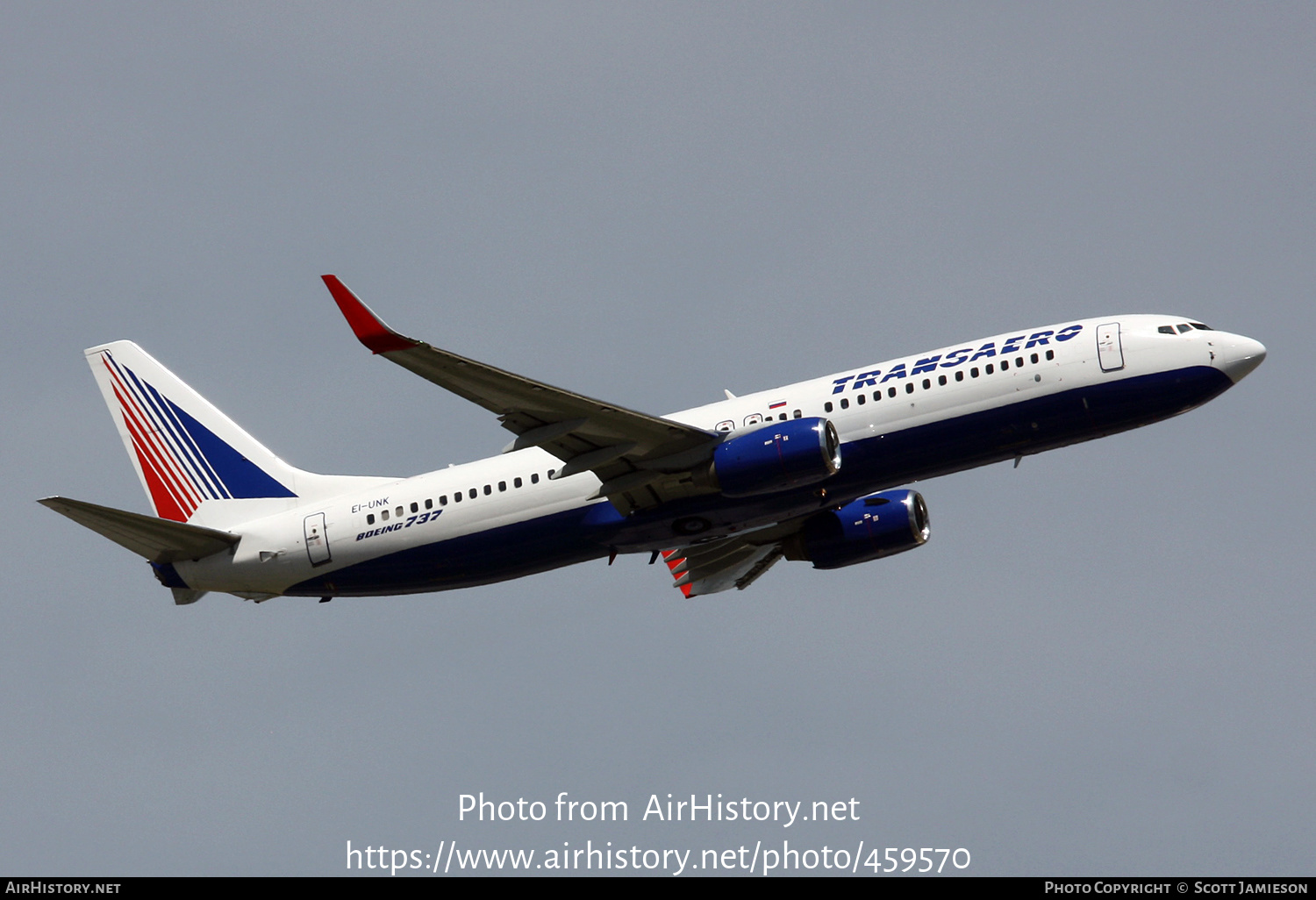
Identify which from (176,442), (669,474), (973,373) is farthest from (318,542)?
→ (973,373)

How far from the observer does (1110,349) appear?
49.1 meters

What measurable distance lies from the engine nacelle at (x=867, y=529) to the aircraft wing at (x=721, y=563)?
203 cm

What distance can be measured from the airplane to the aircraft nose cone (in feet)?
0.17

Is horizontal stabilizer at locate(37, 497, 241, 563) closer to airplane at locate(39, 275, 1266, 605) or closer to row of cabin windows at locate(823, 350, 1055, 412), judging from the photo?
airplane at locate(39, 275, 1266, 605)

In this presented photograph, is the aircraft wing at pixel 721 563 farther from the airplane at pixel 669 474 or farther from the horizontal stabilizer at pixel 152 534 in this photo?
the horizontal stabilizer at pixel 152 534

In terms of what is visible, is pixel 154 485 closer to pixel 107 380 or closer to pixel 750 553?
pixel 107 380

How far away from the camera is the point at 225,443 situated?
58000mm

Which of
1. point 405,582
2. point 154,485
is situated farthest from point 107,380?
point 405,582

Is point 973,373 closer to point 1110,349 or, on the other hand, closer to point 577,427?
point 1110,349

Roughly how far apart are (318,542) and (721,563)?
47.0 feet

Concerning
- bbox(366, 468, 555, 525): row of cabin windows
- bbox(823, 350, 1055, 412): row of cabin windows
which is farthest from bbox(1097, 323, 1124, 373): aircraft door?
bbox(366, 468, 555, 525): row of cabin windows

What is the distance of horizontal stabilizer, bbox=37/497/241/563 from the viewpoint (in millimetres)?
49844

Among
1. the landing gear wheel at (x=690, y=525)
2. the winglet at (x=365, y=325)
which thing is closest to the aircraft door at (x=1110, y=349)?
the landing gear wheel at (x=690, y=525)

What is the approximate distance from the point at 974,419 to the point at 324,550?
69.8 feet
